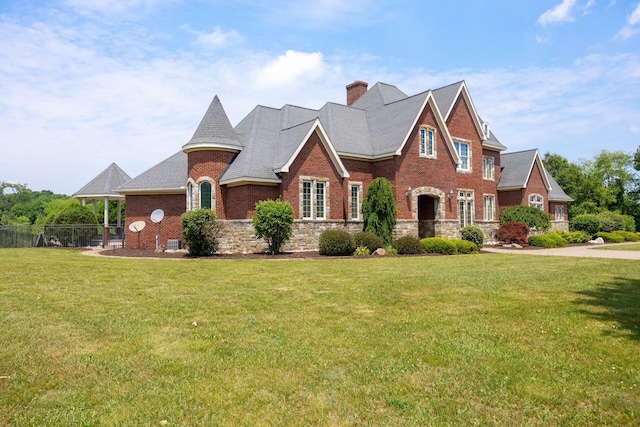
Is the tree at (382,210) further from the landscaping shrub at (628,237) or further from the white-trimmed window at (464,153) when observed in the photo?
the landscaping shrub at (628,237)

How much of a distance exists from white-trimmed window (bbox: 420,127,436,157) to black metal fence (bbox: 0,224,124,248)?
74.8 ft

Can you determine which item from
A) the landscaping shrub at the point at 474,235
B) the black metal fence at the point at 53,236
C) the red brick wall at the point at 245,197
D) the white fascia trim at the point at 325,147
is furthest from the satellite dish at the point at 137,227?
the landscaping shrub at the point at 474,235

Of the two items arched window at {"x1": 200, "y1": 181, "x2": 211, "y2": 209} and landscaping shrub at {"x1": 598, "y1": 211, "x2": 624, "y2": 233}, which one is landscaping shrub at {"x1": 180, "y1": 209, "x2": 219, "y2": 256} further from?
landscaping shrub at {"x1": 598, "y1": 211, "x2": 624, "y2": 233}

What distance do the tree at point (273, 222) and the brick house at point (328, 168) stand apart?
1589 mm

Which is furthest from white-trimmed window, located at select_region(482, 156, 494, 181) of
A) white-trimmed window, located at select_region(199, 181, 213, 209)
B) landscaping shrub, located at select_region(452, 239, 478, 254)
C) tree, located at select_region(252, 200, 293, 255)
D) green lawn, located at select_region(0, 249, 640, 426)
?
green lawn, located at select_region(0, 249, 640, 426)

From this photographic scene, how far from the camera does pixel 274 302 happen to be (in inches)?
384

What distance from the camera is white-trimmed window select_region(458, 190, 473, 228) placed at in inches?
1309

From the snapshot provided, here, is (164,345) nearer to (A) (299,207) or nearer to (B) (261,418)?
(B) (261,418)

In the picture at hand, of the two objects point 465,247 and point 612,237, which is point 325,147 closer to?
point 465,247

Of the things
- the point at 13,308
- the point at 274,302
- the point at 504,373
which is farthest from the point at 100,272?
the point at 504,373

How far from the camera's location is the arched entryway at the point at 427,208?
28219mm

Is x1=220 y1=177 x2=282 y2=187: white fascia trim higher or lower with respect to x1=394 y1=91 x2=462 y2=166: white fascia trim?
lower

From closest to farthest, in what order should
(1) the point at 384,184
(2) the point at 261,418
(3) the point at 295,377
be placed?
(2) the point at 261,418, (3) the point at 295,377, (1) the point at 384,184

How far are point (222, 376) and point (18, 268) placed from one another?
14216mm
